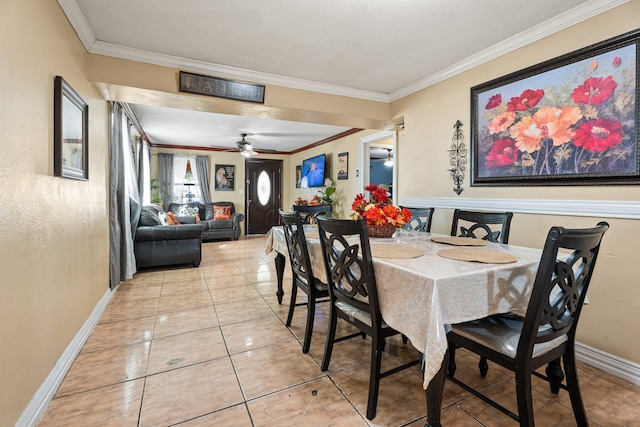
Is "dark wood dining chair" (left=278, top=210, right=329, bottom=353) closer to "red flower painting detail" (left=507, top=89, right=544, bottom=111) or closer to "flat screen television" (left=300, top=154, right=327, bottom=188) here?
"red flower painting detail" (left=507, top=89, right=544, bottom=111)

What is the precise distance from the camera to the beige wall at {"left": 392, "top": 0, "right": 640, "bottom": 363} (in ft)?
6.20

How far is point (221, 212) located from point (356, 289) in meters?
6.33

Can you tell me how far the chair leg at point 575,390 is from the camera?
138 centimetres

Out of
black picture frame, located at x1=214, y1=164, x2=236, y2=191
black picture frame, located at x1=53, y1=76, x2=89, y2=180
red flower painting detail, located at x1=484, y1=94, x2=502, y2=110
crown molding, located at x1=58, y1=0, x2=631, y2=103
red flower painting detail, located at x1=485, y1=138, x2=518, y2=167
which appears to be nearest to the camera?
black picture frame, located at x1=53, y1=76, x2=89, y2=180

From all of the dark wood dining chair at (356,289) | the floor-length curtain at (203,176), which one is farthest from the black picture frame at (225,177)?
the dark wood dining chair at (356,289)

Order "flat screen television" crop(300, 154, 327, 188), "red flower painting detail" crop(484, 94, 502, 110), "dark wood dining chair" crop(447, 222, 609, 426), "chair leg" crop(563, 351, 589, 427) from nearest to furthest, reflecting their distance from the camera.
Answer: "dark wood dining chair" crop(447, 222, 609, 426)
"chair leg" crop(563, 351, 589, 427)
"red flower painting detail" crop(484, 94, 502, 110)
"flat screen television" crop(300, 154, 327, 188)

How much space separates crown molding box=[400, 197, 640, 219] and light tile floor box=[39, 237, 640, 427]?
1.01m

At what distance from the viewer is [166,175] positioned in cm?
746

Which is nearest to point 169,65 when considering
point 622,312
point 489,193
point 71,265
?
point 71,265

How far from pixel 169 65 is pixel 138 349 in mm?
2400

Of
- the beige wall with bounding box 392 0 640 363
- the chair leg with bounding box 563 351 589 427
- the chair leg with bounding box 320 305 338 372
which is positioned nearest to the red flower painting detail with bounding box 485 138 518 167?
the beige wall with bounding box 392 0 640 363

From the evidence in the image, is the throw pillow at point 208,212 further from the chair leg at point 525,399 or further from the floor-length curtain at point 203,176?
the chair leg at point 525,399

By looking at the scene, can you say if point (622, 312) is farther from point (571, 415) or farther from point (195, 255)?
point (195, 255)

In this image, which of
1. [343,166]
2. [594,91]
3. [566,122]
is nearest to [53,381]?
[566,122]
